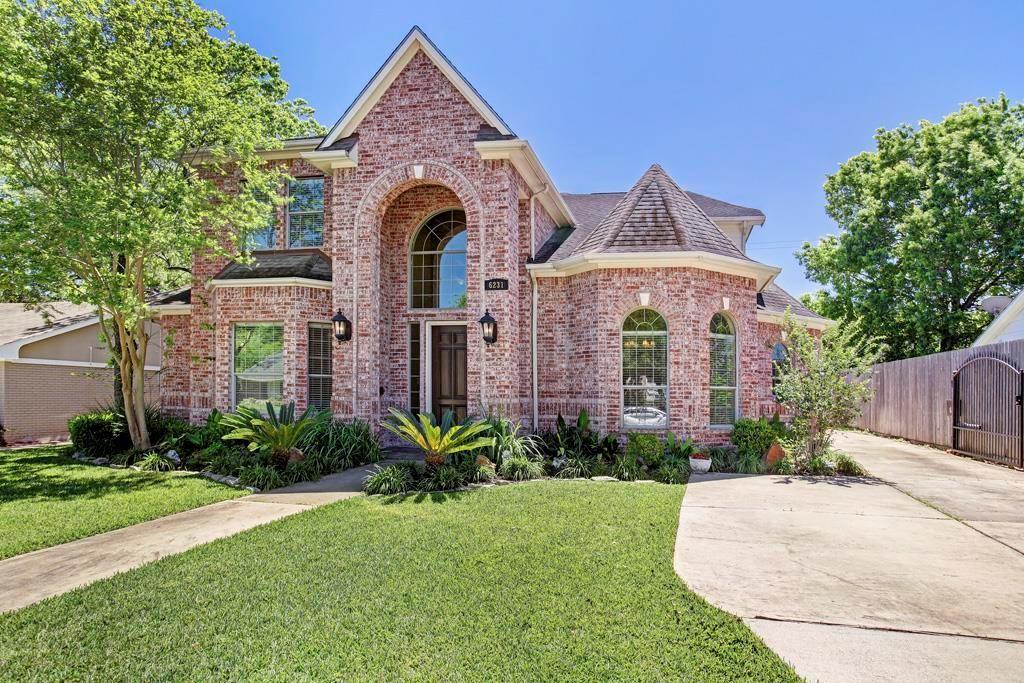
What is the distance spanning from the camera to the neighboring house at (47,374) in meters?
15.1

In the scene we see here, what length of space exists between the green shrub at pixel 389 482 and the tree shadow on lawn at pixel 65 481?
338cm

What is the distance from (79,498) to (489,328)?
6.71 metres

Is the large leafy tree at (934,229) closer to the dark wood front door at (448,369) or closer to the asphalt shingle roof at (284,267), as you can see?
the dark wood front door at (448,369)

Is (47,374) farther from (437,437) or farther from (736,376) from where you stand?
(736,376)

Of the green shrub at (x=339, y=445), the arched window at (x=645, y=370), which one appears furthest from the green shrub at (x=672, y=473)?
the green shrub at (x=339, y=445)

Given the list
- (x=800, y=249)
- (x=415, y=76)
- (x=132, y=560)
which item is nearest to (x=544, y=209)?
(x=415, y=76)

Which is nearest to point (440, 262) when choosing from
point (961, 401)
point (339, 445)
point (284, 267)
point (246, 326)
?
point (284, 267)

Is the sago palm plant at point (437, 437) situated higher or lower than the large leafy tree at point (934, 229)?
lower

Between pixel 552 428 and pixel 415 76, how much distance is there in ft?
25.3

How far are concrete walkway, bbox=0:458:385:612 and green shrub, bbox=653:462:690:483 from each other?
15.5 feet

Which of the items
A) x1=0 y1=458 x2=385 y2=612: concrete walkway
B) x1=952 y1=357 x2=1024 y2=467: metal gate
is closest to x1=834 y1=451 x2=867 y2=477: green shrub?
x1=952 y1=357 x2=1024 y2=467: metal gate

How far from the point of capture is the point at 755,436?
10.5 metres

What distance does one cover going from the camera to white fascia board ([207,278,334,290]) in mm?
11461

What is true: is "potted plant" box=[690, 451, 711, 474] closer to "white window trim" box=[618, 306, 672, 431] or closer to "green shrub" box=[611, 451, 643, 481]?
"white window trim" box=[618, 306, 672, 431]
